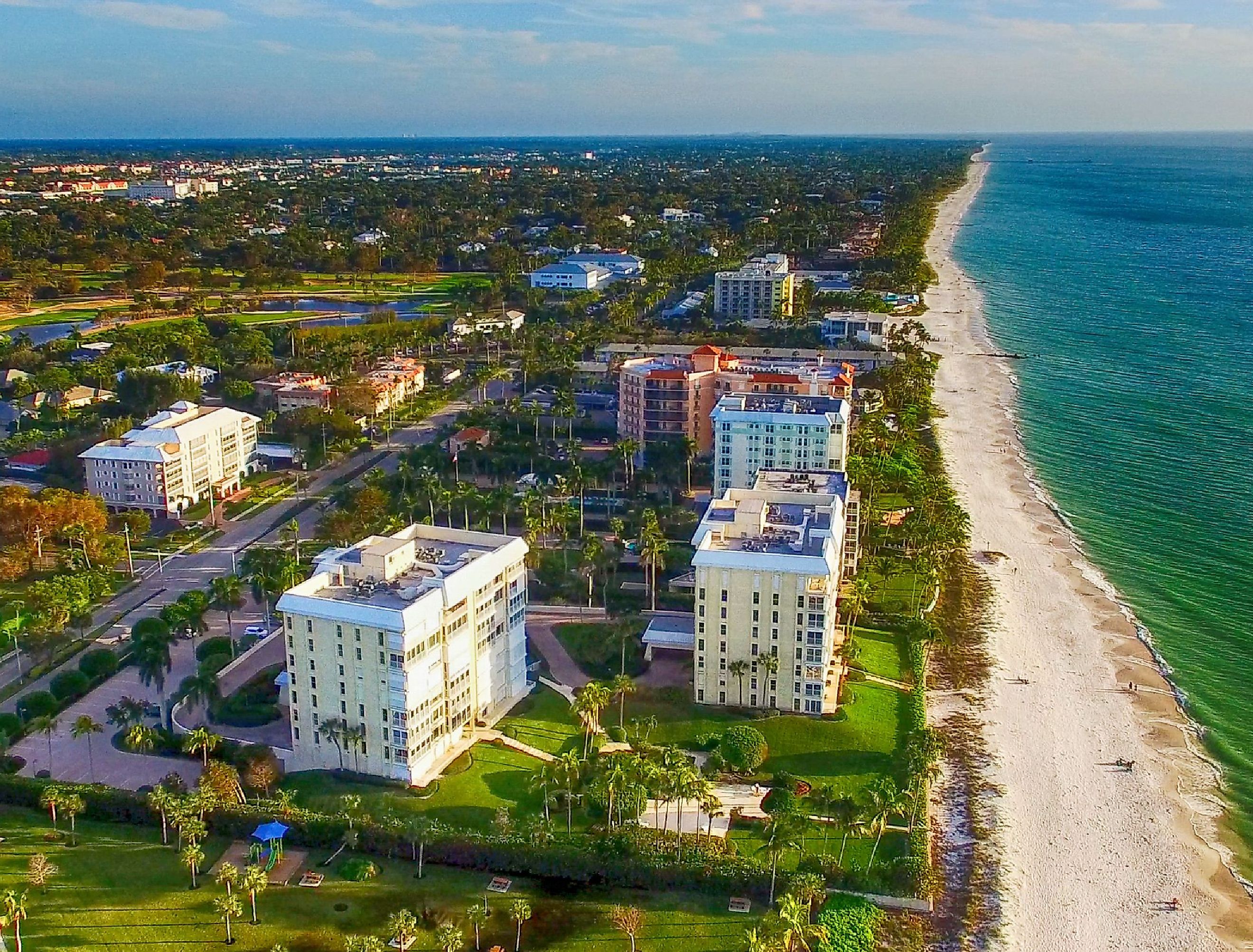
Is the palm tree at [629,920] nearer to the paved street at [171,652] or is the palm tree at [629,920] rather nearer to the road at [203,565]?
the paved street at [171,652]

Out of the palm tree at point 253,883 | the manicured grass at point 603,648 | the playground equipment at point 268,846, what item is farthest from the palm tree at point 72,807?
the manicured grass at point 603,648

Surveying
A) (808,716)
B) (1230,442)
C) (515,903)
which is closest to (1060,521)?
(1230,442)

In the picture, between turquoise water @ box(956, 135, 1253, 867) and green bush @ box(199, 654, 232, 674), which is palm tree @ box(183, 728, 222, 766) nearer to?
green bush @ box(199, 654, 232, 674)

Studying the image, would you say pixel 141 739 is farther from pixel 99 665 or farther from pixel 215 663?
pixel 99 665

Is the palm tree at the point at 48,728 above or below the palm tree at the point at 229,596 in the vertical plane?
below

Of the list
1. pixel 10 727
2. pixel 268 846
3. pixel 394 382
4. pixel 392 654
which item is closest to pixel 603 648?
pixel 392 654

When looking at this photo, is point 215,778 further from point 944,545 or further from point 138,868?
point 944,545

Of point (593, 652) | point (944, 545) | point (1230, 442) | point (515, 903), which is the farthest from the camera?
point (1230, 442)

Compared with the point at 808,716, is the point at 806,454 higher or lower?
higher
